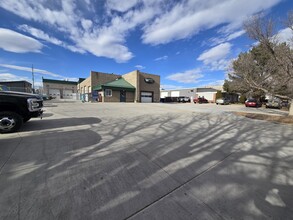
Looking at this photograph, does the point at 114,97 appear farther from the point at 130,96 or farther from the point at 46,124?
the point at 46,124

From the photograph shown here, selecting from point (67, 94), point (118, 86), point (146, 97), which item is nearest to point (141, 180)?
point (118, 86)

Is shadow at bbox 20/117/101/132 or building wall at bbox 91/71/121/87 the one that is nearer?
shadow at bbox 20/117/101/132

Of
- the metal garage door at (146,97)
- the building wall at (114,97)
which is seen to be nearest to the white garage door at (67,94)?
the building wall at (114,97)

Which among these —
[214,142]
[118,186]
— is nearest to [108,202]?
[118,186]

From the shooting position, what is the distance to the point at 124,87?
30281mm

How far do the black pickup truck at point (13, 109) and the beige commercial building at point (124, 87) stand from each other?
2286 centimetres

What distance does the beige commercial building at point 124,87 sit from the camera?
29.0m

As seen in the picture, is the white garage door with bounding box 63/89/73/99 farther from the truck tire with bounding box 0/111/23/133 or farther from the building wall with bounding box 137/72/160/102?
the truck tire with bounding box 0/111/23/133

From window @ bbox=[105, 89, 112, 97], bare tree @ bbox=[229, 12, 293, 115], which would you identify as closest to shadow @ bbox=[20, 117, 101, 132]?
bare tree @ bbox=[229, 12, 293, 115]

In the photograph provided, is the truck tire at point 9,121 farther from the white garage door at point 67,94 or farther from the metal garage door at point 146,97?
the white garage door at point 67,94

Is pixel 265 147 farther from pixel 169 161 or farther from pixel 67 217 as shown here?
pixel 67 217

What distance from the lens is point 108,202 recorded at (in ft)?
6.72

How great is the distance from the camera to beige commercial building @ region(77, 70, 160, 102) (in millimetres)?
28969

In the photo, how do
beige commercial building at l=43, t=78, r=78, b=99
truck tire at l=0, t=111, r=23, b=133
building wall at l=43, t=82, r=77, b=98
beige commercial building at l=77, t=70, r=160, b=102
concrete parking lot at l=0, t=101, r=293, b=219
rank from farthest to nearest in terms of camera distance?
beige commercial building at l=43, t=78, r=78, b=99, building wall at l=43, t=82, r=77, b=98, beige commercial building at l=77, t=70, r=160, b=102, truck tire at l=0, t=111, r=23, b=133, concrete parking lot at l=0, t=101, r=293, b=219
